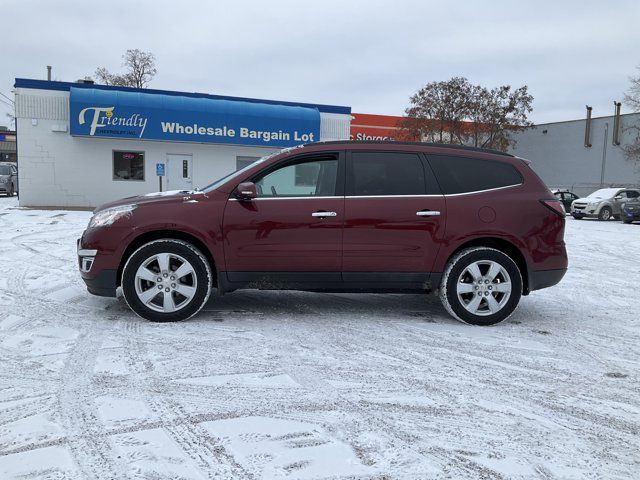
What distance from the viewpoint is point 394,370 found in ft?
12.4

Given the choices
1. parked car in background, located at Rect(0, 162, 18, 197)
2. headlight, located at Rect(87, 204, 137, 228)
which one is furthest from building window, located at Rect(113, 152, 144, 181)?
headlight, located at Rect(87, 204, 137, 228)

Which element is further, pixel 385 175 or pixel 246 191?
pixel 385 175

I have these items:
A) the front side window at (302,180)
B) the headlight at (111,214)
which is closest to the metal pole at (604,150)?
the front side window at (302,180)

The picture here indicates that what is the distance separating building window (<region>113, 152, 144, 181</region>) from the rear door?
18412 mm

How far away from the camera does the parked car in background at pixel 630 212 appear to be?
23.0 meters

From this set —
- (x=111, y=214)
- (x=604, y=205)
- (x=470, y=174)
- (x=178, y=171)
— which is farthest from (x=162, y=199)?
(x=604, y=205)

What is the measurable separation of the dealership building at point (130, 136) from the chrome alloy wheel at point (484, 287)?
51.1 feet

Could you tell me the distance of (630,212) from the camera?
23094 millimetres

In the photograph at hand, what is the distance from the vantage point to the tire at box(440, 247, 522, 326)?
5035 mm

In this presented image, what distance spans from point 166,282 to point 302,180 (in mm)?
1605

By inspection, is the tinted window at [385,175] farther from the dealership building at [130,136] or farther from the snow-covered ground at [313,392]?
the dealership building at [130,136]

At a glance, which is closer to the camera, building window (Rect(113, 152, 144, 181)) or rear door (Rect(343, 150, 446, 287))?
rear door (Rect(343, 150, 446, 287))

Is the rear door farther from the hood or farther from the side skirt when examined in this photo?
the hood

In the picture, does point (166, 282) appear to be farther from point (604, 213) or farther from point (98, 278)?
point (604, 213)
